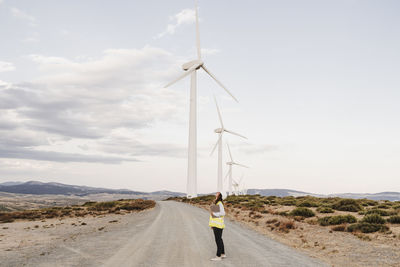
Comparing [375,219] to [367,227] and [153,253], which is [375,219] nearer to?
[367,227]

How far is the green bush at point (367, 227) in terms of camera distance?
58.7ft

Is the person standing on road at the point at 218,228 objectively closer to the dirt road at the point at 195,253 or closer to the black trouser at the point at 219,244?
the black trouser at the point at 219,244

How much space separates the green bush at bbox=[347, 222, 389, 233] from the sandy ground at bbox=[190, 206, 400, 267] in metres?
0.54

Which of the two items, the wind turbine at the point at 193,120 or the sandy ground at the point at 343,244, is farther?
the wind turbine at the point at 193,120

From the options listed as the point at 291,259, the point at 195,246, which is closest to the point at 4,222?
the point at 195,246

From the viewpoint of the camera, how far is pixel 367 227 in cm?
1811

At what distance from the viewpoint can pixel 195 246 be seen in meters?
13.5

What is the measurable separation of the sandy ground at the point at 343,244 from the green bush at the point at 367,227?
1.79ft

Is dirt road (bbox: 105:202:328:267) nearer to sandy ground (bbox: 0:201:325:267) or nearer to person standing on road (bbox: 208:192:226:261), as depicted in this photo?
sandy ground (bbox: 0:201:325:267)

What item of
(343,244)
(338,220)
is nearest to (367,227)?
(338,220)

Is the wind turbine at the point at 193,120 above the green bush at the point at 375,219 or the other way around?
above

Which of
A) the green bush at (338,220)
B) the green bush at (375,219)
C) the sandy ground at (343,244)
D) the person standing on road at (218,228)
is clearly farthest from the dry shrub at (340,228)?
the person standing on road at (218,228)

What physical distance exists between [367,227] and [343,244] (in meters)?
4.00

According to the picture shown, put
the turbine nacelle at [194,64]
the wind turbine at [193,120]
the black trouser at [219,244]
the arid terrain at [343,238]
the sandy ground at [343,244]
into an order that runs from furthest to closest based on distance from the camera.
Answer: the turbine nacelle at [194,64] < the wind turbine at [193,120] < the arid terrain at [343,238] < the sandy ground at [343,244] < the black trouser at [219,244]
